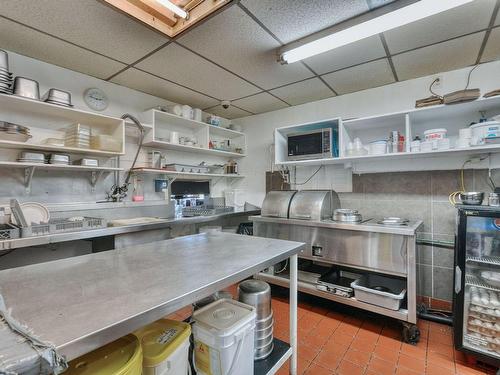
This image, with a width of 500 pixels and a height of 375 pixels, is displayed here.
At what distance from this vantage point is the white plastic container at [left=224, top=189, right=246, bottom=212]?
4086mm

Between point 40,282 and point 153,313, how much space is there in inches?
21.4

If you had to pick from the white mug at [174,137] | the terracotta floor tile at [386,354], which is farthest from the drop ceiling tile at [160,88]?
the terracotta floor tile at [386,354]

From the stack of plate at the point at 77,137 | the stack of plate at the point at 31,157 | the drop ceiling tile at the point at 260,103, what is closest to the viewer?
the stack of plate at the point at 31,157

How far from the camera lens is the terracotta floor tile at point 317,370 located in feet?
5.78

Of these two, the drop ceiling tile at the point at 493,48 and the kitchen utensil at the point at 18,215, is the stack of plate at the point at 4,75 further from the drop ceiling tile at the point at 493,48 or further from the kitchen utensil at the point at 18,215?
the drop ceiling tile at the point at 493,48

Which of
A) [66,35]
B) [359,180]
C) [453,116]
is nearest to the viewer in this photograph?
[66,35]

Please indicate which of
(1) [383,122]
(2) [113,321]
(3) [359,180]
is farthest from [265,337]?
(1) [383,122]

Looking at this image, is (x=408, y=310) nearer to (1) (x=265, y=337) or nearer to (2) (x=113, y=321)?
(1) (x=265, y=337)

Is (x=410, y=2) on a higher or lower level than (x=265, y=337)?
higher

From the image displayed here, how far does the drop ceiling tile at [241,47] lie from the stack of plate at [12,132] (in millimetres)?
1519

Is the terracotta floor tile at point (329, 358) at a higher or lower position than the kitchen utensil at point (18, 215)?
lower

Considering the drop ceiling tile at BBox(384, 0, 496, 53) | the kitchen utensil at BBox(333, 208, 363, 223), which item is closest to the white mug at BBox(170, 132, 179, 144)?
the kitchen utensil at BBox(333, 208, 363, 223)

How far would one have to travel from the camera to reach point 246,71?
2650 millimetres

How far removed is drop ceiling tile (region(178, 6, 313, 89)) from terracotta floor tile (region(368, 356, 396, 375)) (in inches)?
103
